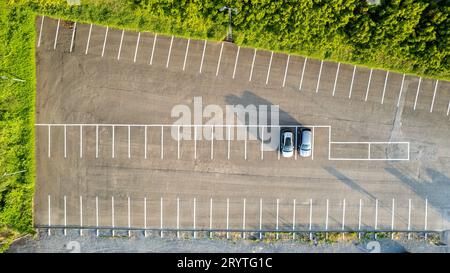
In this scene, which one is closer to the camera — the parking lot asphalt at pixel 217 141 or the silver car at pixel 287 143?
the silver car at pixel 287 143

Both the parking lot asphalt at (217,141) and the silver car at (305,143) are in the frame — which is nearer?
the silver car at (305,143)

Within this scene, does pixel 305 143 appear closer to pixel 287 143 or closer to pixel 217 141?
pixel 287 143

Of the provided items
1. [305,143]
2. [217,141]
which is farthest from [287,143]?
[217,141]

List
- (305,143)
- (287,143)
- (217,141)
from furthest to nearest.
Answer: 1. (217,141)
2. (287,143)
3. (305,143)

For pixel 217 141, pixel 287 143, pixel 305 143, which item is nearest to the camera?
pixel 305 143

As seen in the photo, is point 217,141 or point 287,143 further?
point 217,141

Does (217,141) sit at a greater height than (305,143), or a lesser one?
lesser
